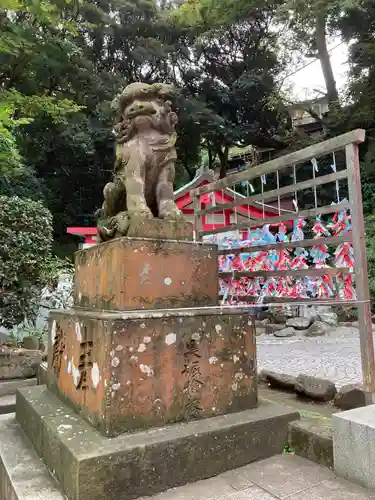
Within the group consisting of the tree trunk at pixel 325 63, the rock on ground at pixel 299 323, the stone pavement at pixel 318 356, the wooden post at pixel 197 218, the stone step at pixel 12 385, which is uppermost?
the tree trunk at pixel 325 63

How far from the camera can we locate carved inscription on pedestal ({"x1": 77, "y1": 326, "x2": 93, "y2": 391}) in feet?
8.16

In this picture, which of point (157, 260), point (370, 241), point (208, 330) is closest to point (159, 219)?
point (157, 260)

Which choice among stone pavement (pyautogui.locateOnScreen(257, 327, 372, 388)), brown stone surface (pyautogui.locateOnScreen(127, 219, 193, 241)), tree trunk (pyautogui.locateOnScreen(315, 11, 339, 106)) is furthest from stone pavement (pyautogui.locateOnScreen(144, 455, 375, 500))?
tree trunk (pyautogui.locateOnScreen(315, 11, 339, 106))

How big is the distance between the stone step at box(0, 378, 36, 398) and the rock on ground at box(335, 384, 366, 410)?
13.2 feet

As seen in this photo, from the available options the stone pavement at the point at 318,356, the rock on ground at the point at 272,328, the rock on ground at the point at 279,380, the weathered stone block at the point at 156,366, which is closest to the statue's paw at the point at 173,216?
the weathered stone block at the point at 156,366

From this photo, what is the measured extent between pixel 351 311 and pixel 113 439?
452 inches

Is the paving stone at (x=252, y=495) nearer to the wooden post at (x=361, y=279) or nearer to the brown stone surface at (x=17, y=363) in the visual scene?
the wooden post at (x=361, y=279)

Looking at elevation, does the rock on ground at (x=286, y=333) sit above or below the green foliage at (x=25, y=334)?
below

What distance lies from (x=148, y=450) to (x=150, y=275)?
3.55ft

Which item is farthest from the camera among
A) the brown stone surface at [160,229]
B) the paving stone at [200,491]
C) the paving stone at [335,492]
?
the brown stone surface at [160,229]

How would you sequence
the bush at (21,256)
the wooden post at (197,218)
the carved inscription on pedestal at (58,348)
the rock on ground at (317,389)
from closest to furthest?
the carved inscription on pedestal at (58,348)
the rock on ground at (317,389)
the wooden post at (197,218)
the bush at (21,256)

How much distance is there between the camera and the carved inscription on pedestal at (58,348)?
2986mm

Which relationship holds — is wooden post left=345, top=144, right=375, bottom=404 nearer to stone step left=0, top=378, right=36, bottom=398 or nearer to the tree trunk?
stone step left=0, top=378, right=36, bottom=398

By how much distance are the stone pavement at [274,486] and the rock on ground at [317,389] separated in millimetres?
1049
